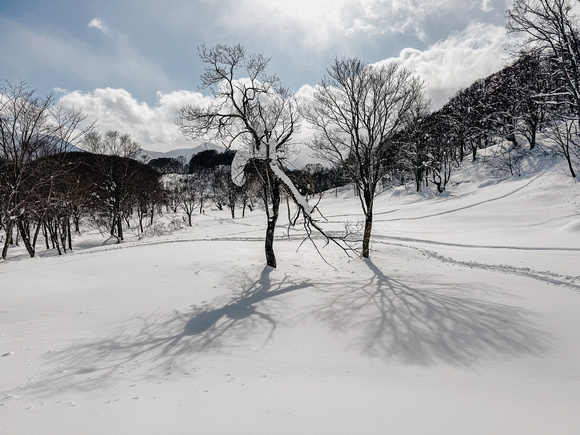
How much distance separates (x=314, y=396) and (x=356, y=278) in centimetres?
663

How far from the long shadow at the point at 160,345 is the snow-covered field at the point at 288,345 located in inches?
1.6

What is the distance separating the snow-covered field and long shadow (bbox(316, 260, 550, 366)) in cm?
4

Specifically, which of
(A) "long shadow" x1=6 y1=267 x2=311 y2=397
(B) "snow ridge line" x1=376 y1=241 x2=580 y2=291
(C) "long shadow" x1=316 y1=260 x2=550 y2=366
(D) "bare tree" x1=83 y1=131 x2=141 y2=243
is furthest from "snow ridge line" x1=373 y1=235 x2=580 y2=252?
(D) "bare tree" x1=83 y1=131 x2=141 y2=243

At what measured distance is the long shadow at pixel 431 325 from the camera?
5.07 meters

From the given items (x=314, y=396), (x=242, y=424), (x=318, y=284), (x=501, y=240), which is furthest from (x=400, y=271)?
(x=501, y=240)

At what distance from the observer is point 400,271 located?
35.0ft

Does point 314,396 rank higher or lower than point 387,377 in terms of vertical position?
higher

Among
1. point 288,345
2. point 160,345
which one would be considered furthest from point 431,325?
point 160,345

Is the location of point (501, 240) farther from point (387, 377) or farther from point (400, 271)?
point (387, 377)

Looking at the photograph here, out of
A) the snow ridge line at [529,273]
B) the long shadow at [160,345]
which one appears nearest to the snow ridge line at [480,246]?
the snow ridge line at [529,273]

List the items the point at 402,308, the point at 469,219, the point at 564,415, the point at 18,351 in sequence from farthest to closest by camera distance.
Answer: the point at 469,219 < the point at 402,308 < the point at 18,351 < the point at 564,415

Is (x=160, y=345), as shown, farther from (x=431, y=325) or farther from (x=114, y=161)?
(x=114, y=161)

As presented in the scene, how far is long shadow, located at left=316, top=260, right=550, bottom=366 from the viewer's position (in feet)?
Result: 16.6

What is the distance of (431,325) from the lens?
19.8 ft
